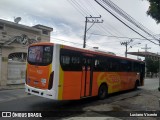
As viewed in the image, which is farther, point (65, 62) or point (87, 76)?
point (87, 76)

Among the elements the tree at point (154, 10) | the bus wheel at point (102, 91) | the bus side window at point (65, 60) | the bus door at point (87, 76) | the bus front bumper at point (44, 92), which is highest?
the tree at point (154, 10)

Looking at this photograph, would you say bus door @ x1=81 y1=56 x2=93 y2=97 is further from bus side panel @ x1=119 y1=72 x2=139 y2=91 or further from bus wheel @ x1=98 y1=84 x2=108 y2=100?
bus side panel @ x1=119 y1=72 x2=139 y2=91

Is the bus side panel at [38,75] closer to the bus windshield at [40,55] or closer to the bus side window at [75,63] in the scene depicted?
the bus windshield at [40,55]

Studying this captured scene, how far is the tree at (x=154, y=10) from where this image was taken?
457 inches

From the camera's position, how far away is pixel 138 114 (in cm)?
959

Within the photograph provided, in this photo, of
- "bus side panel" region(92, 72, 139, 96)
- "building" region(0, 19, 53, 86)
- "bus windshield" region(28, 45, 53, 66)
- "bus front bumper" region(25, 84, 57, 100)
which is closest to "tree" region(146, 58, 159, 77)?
"bus side panel" region(92, 72, 139, 96)

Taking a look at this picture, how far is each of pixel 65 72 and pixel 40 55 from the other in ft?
4.73

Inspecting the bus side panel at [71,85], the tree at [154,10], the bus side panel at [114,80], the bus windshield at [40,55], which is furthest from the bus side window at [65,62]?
the tree at [154,10]

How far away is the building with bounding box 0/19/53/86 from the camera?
20406 mm

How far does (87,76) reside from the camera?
12.0 m

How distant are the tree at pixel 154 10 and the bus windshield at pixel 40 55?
5864 millimetres

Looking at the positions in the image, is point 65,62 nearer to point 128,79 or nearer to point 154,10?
point 154,10

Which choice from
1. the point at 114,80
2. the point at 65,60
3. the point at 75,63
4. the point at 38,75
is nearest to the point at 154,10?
the point at 75,63

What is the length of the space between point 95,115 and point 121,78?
7622 millimetres
